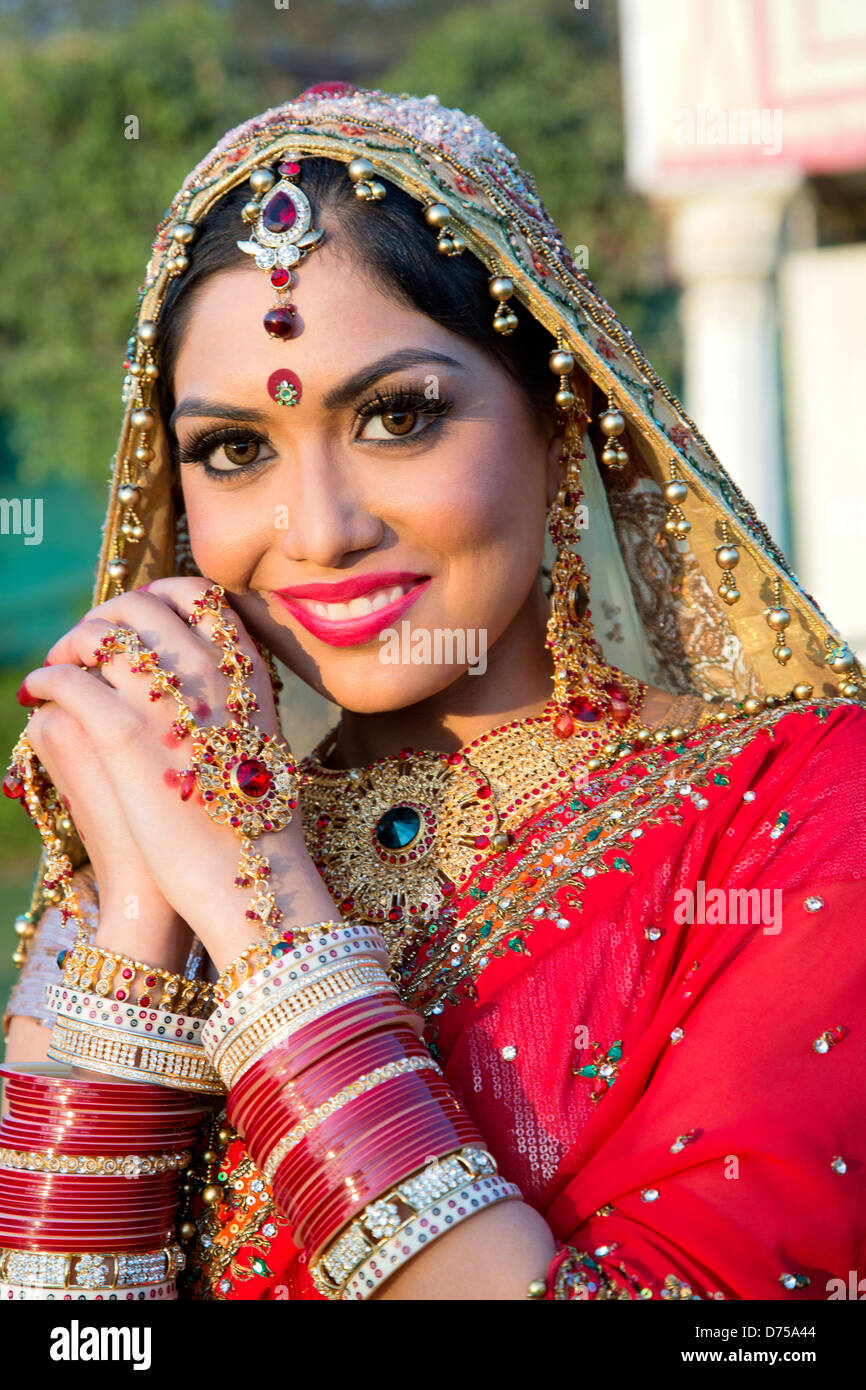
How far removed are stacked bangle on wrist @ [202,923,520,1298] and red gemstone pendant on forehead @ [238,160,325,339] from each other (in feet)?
2.57

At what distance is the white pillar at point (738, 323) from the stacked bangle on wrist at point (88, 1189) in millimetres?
5950

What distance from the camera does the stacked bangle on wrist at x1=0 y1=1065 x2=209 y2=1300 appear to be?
1.58m

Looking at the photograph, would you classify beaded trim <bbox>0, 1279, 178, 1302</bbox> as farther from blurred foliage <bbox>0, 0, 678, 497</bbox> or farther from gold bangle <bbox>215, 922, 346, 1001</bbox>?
blurred foliage <bbox>0, 0, 678, 497</bbox>

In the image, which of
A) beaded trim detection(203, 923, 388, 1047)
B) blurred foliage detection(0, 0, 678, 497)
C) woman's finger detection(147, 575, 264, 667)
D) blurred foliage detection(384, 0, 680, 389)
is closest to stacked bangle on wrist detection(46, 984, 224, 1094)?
beaded trim detection(203, 923, 388, 1047)

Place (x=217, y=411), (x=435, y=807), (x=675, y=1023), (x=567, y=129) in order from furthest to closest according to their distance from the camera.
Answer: (x=567, y=129)
(x=435, y=807)
(x=217, y=411)
(x=675, y=1023)

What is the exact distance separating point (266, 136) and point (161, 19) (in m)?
12.6

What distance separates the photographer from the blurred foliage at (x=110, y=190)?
12.7m

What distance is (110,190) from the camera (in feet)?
41.6

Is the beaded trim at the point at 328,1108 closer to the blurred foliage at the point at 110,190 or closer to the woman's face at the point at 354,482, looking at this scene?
the woman's face at the point at 354,482

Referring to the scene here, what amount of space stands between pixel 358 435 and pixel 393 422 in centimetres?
5

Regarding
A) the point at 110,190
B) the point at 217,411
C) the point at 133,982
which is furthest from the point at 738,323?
the point at 110,190

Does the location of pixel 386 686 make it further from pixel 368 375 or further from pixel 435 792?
pixel 368 375

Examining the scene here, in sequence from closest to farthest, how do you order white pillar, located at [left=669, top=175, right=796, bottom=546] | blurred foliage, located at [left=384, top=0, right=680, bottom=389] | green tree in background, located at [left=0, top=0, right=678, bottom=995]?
white pillar, located at [left=669, top=175, right=796, bottom=546] → green tree in background, located at [left=0, top=0, right=678, bottom=995] → blurred foliage, located at [left=384, top=0, right=680, bottom=389]

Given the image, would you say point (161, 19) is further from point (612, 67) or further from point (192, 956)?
point (192, 956)
